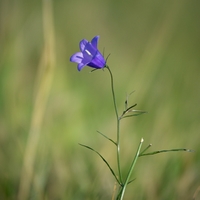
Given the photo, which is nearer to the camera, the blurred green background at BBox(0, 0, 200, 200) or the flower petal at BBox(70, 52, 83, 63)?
the flower petal at BBox(70, 52, 83, 63)

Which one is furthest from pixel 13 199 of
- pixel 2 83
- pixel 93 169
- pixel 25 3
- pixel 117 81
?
pixel 25 3

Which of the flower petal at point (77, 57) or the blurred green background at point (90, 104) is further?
the blurred green background at point (90, 104)

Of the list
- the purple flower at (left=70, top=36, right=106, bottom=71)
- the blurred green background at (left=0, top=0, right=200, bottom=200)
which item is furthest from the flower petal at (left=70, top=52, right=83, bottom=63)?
the blurred green background at (left=0, top=0, right=200, bottom=200)

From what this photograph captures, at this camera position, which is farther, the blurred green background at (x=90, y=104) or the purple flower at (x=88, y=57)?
the blurred green background at (x=90, y=104)

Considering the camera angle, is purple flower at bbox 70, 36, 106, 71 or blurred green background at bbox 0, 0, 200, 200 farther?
blurred green background at bbox 0, 0, 200, 200

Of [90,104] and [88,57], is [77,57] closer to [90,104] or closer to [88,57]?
[88,57]

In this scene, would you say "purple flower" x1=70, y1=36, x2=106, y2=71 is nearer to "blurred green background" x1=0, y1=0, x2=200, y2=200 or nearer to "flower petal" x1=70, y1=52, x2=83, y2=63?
"flower petal" x1=70, y1=52, x2=83, y2=63

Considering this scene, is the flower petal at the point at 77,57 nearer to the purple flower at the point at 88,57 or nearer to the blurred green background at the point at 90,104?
the purple flower at the point at 88,57

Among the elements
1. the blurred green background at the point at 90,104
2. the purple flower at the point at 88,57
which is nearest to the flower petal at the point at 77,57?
the purple flower at the point at 88,57
